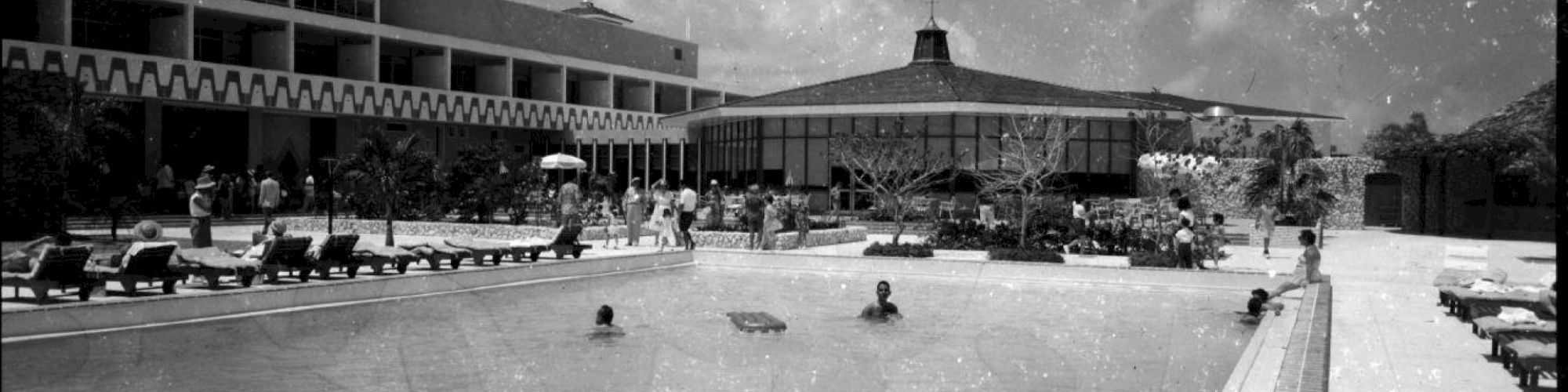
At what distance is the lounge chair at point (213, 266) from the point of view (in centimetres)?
1302

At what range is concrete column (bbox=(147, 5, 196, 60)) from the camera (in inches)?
1359

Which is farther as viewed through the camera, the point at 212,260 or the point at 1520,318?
the point at 212,260

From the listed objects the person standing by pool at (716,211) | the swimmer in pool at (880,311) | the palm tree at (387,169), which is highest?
the palm tree at (387,169)

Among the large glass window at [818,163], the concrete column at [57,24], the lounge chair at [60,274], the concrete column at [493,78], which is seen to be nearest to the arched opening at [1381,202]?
the large glass window at [818,163]

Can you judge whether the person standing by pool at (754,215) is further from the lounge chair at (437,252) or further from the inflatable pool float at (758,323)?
the inflatable pool float at (758,323)

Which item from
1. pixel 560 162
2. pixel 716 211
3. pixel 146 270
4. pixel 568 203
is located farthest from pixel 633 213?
pixel 146 270

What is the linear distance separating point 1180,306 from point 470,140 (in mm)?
37644

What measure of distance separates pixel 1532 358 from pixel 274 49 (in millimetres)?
38044

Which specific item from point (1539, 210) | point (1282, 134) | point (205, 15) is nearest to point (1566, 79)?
point (1282, 134)

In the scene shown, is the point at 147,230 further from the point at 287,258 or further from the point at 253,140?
the point at 253,140

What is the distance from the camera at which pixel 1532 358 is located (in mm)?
7930

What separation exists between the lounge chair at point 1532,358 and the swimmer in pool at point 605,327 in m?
8.01

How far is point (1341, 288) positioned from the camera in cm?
1631

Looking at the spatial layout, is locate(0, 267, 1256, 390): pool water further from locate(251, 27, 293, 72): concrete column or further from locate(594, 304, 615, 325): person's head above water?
locate(251, 27, 293, 72): concrete column
